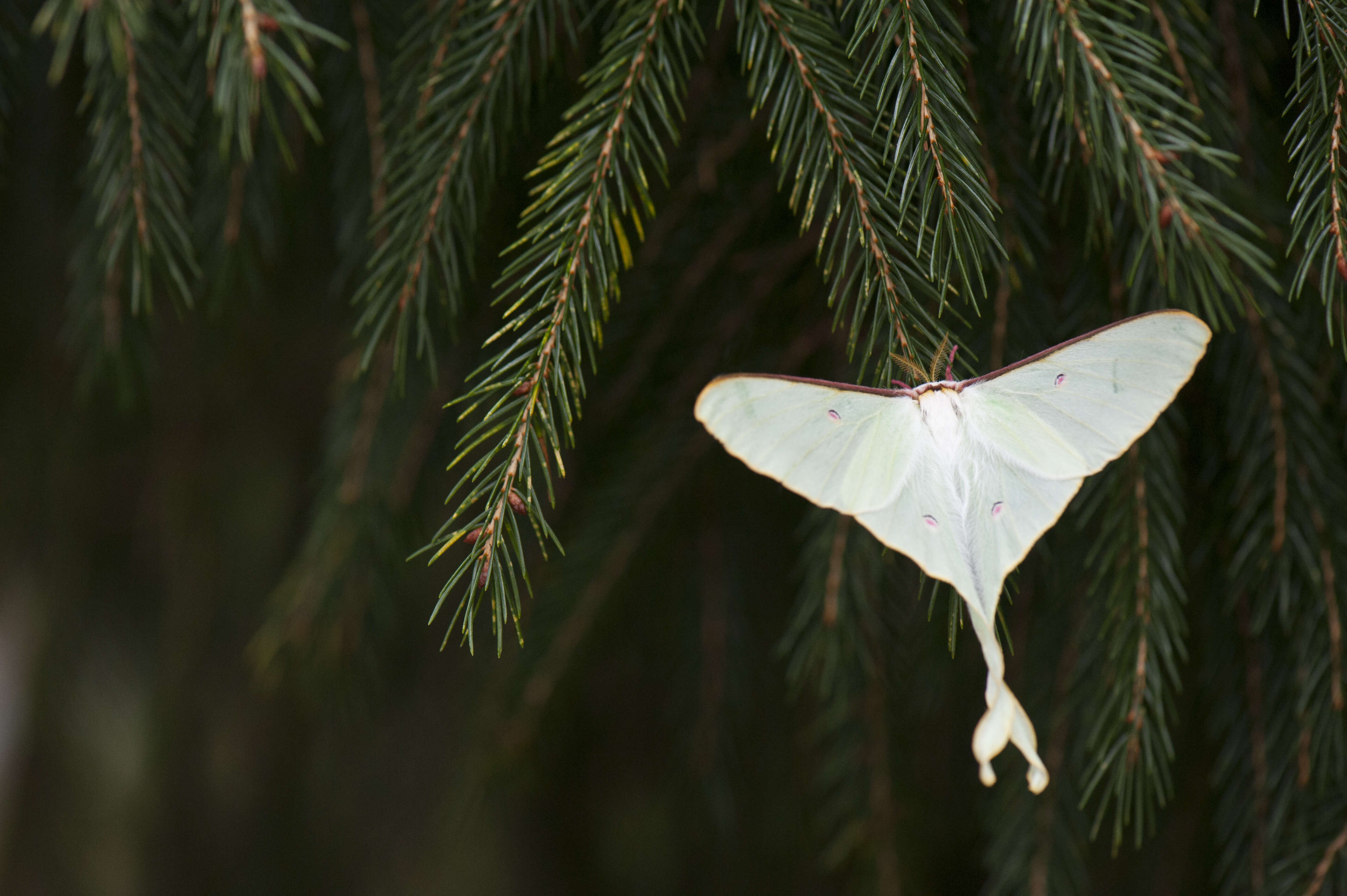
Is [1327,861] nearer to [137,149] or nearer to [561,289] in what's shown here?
[561,289]

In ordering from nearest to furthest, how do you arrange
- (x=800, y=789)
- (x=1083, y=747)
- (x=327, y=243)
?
(x=1083, y=747) < (x=327, y=243) < (x=800, y=789)

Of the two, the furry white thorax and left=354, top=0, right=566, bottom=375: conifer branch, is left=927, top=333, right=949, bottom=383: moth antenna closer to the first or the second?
the furry white thorax

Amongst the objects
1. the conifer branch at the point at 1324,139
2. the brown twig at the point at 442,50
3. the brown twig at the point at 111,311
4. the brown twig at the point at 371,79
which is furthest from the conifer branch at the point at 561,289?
the brown twig at the point at 111,311

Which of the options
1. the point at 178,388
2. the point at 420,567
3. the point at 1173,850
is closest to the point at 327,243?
the point at 178,388

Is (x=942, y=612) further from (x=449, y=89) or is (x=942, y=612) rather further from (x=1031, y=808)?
(x=449, y=89)

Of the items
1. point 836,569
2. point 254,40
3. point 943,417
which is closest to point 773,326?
point 836,569
